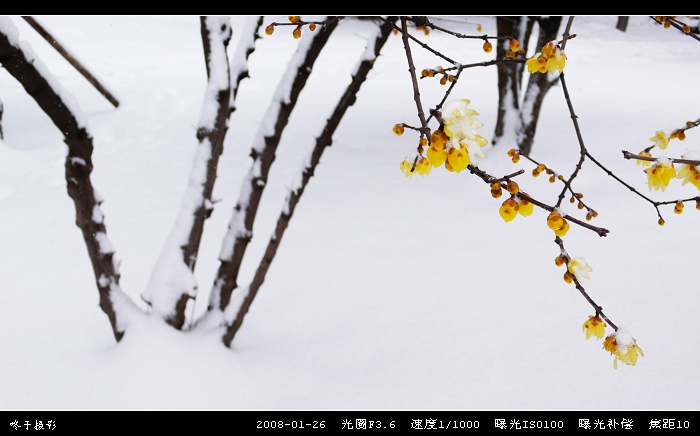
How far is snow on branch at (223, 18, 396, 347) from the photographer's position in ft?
5.69

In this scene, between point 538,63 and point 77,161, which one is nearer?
point 538,63

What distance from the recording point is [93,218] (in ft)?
5.30

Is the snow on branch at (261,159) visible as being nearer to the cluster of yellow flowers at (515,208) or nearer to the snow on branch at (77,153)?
the snow on branch at (77,153)

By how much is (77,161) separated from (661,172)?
58.2 inches

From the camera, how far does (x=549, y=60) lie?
2.77ft

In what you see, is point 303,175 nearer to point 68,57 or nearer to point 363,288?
point 363,288

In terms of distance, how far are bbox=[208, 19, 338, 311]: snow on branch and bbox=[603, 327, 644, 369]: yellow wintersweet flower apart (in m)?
1.21

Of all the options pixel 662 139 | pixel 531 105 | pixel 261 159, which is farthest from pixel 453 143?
pixel 531 105

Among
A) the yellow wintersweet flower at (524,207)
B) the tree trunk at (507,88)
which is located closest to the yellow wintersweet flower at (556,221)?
the yellow wintersweet flower at (524,207)

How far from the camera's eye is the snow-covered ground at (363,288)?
5.26 ft

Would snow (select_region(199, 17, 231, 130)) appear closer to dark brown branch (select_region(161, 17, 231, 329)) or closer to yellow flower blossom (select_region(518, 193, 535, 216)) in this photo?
dark brown branch (select_region(161, 17, 231, 329))
